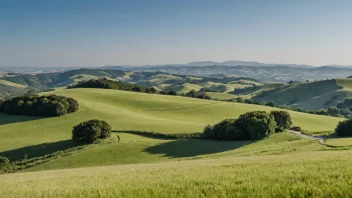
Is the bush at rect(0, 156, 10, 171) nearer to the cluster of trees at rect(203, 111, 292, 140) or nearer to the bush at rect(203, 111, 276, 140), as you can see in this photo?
the cluster of trees at rect(203, 111, 292, 140)

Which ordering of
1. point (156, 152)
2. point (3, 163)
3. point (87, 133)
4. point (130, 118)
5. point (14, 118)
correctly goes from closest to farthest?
point (3, 163)
point (156, 152)
point (87, 133)
point (14, 118)
point (130, 118)

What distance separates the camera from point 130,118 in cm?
10794

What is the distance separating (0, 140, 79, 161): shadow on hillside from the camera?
7144 cm

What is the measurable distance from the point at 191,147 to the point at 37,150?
3564 centimetres

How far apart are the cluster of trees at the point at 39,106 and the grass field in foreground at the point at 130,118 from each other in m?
3.19

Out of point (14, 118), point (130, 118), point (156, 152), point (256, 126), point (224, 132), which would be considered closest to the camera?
Result: point (156, 152)

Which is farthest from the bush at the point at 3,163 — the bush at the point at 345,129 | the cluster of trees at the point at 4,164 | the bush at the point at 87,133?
the bush at the point at 345,129

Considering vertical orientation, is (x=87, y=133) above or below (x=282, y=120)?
below

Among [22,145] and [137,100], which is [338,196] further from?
[137,100]

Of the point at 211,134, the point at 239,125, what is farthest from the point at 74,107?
the point at 239,125

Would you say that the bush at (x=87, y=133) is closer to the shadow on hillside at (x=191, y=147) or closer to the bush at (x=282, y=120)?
the shadow on hillside at (x=191, y=147)

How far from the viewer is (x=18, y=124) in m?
97.9

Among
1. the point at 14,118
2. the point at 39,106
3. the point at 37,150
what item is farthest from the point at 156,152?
the point at 14,118

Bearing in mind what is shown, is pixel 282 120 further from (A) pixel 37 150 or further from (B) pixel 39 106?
(B) pixel 39 106
